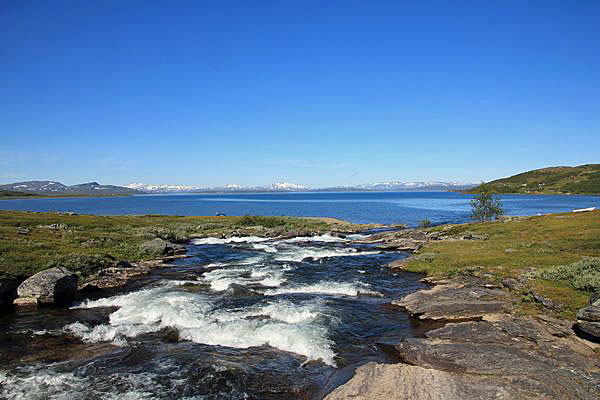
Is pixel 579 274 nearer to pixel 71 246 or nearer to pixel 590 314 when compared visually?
pixel 590 314

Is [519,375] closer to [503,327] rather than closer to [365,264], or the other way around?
[503,327]

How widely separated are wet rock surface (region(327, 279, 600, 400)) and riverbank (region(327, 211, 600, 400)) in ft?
0.14

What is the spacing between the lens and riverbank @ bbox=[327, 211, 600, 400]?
14.6 meters

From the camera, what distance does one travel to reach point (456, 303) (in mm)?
Answer: 25891

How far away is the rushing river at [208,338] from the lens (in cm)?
1652

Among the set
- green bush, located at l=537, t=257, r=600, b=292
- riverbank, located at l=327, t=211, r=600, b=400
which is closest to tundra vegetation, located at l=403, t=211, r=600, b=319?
green bush, located at l=537, t=257, r=600, b=292

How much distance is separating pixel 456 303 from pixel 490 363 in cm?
939

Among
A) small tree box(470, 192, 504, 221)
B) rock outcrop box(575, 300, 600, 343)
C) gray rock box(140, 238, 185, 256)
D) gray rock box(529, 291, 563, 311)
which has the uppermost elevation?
small tree box(470, 192, 504, 221)

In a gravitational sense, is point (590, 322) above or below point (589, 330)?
above

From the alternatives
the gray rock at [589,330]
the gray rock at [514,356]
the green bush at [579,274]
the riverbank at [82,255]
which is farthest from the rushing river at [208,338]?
the green bush at [579,274]

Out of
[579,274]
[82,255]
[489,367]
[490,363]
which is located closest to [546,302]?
[579,274]

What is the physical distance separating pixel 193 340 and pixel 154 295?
11.0 meters

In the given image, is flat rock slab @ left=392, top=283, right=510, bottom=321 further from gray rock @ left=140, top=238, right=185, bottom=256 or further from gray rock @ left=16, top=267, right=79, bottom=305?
gray rock @ left=140, top=238, right=185, bottom=256

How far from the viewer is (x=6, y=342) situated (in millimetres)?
21453
